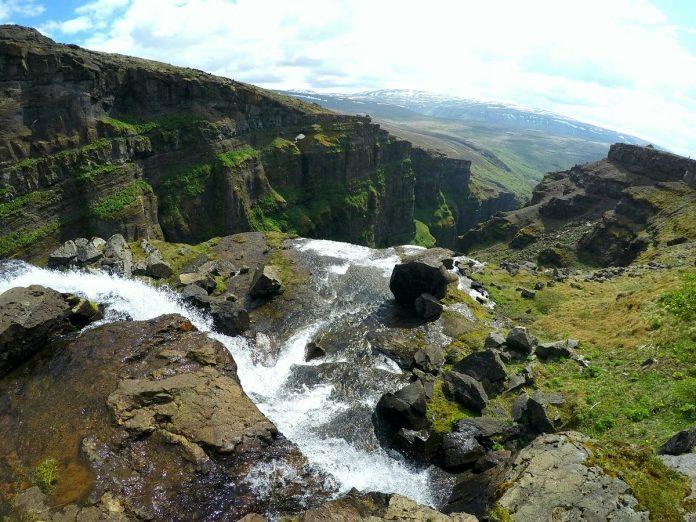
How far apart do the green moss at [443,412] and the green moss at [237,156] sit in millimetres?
76920

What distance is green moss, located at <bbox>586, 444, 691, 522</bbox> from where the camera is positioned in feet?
40.3

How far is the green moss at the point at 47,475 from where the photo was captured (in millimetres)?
17891

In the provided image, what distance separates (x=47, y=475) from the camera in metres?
18.2

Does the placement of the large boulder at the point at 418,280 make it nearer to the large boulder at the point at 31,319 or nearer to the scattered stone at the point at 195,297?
the scattered stone at the point at 195,297

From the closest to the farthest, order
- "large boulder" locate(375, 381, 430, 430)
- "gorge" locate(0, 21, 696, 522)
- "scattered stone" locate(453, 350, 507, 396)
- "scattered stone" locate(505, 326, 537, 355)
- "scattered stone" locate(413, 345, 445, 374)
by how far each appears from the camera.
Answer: "gorge" locate(0, 21, 696, 522) < "large boulder" locate(375, 381, 430, 430) < "scattered stone" locate(453, 350, 507, 396) < "scattered stone" locate(413, 345, 445, 374) < "scattered stone" locate(505, 326, 537, 355)

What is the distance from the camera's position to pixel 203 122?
3524 inches

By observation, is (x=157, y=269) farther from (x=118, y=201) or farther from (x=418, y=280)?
(x=118, y=201)

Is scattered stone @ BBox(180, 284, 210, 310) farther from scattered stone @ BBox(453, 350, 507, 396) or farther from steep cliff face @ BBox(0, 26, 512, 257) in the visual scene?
steep cliff face @ BBox(0, 26, 512, 257)

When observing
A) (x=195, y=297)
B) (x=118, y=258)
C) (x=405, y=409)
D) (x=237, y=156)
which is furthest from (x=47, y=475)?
(x=237, y=156)

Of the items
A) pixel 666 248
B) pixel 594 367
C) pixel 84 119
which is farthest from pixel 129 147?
pixel 666 248

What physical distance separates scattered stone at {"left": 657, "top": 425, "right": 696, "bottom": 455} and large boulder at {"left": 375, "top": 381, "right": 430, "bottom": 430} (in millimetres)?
13721

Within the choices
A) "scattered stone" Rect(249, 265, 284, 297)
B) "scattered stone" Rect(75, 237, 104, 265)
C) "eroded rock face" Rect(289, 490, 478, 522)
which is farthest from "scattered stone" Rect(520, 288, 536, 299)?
"scattered stone" Rect(75, 237, 104, 265)

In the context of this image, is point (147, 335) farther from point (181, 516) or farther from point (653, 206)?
point (653, 206)

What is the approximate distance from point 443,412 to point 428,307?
614 inches
